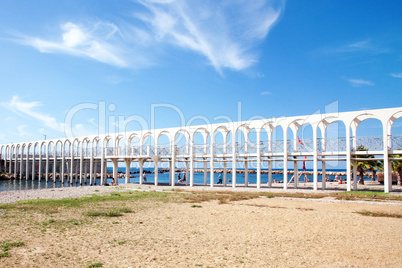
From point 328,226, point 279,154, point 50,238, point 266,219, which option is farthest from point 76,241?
point 279,154

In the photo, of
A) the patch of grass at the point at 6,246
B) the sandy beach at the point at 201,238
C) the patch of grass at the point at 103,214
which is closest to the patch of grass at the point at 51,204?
the sandy beach at the point at 201,238

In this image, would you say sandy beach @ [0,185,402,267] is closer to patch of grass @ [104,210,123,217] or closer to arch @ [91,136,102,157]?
patch of grass @ [104,210,123,217]

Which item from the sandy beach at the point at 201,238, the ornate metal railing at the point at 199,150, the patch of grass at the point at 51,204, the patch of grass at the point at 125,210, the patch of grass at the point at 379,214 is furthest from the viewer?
the ornate metal railing at the point at 199,150

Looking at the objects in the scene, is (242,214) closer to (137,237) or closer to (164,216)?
(164,216)

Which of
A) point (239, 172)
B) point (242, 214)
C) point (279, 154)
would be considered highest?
point (279, 154)

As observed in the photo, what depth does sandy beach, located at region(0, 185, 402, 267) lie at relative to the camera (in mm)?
6633

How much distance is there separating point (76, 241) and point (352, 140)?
2135 cm

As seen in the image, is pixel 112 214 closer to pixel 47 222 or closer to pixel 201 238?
pixel 47 222

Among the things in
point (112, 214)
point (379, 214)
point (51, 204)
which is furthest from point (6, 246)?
point (379, 214)

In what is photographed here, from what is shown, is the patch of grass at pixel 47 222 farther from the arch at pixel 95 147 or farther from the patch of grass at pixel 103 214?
the arch at pixel 95 147

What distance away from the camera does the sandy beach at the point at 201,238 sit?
6633 mm

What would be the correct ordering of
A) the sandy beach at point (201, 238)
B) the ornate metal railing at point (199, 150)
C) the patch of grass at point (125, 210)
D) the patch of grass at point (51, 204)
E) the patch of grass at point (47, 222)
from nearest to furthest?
the sandy beach at point (201, 238) → the patch of grass at point (47, 222) → the patch of grass at point (125, 210) → the patch of grass at point (51, 204) → the ornate metal railing at point (199, 150)

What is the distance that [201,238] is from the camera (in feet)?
28.0

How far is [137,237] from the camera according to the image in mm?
8578
